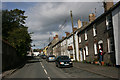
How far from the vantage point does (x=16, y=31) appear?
29.9m

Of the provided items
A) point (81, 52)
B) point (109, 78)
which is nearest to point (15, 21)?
point (81, 52)

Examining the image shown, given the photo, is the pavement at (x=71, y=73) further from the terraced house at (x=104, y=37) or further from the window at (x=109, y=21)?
the window at (x=109, y=21)

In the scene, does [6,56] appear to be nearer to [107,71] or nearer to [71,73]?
[71,73]

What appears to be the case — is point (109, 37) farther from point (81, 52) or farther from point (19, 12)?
point (19, 12)

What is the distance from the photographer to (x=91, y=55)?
24.3m

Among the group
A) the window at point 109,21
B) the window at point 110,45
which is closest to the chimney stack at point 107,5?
the window at point 109,21

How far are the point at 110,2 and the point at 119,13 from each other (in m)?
5.66

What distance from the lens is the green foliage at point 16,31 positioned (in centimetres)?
2950

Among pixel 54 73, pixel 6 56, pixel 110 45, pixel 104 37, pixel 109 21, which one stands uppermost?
pixel 109 21

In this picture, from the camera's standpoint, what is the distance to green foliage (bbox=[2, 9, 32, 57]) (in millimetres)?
29500

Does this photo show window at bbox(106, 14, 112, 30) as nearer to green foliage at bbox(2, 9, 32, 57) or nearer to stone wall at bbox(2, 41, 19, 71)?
stone wall at bbox(2, 41, 19, 71)

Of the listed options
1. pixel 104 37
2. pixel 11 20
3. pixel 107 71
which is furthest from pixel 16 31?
pixel 107 71

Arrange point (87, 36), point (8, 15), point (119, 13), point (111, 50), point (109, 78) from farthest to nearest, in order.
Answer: point (8, 15)
point (87, 36)
point (111, 50)
point (119, 13)
point (109, 78)

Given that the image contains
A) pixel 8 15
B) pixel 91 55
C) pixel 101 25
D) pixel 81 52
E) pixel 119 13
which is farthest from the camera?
pixel 8 15
